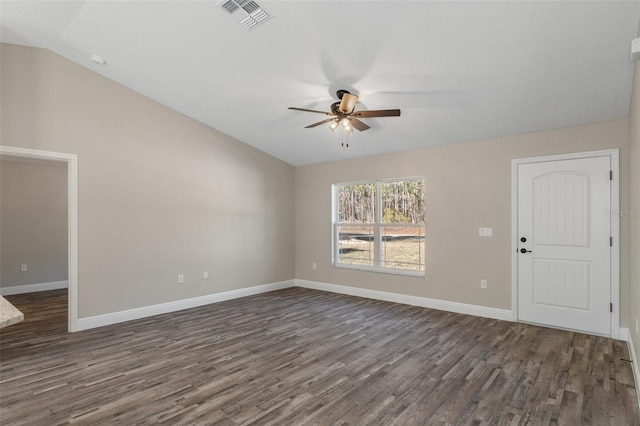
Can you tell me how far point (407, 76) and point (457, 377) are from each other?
9.42ft

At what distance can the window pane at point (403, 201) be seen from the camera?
17.7 ft

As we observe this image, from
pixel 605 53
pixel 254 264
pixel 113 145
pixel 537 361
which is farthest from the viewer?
pixel 254 264

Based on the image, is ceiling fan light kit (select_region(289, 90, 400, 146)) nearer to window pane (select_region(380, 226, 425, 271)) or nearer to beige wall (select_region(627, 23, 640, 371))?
beige wall (select_region(627, 23, 640, 371))

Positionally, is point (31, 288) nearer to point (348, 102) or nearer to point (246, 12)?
point (246, 12)

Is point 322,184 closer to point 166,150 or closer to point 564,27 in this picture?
point 166,150

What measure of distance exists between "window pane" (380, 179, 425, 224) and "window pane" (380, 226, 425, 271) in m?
0.16

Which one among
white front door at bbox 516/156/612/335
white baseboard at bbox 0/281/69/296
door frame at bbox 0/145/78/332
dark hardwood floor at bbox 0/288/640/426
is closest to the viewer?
dark hardwood floor at bbox 0/288/640/426

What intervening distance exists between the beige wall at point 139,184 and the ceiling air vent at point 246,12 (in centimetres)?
219

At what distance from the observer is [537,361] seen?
3205 mm

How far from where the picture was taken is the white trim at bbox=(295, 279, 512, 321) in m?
4.58

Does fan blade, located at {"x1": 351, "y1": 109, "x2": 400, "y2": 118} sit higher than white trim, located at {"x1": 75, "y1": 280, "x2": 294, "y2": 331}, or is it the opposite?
fan blade, located at {"x1": 351, "y1": 109, "x2": 400, "y2": 118}

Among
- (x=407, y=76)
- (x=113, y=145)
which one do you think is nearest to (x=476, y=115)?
(x=407, y=76)

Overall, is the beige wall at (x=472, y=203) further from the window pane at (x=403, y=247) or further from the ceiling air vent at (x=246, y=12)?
the ceiling air vent at (x=246, y=12)

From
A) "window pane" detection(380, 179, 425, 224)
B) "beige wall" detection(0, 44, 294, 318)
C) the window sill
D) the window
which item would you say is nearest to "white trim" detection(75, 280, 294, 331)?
"beige wall" detection(0, 44, 294, 318)
